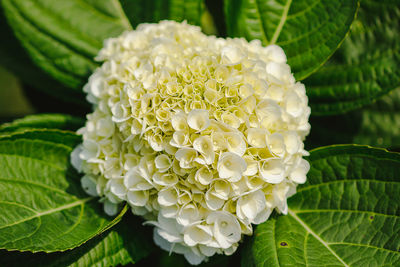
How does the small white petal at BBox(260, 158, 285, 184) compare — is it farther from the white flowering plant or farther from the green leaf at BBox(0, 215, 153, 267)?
the green leaf at BBox(0, 215, 153, 267)

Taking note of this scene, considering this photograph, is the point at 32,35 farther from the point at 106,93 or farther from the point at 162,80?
the point at 162,80

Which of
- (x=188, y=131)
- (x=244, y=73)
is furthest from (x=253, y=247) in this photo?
(x=244, y=73)

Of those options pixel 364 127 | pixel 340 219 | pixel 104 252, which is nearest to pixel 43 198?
pixel 104 252

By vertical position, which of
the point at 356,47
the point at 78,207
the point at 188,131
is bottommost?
the point at 78,207

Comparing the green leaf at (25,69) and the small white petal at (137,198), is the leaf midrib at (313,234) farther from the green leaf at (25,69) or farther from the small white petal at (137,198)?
the green leaf at (25,69)

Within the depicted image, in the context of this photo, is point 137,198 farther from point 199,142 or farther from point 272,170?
point 272,170

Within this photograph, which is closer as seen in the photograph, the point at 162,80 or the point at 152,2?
the point at 162,80

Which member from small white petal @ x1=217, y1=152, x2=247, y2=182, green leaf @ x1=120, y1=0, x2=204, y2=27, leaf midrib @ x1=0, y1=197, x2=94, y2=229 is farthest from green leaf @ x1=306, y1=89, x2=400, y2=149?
leaf midrib @ x1=0, y1=197, x2=94, y2=229
